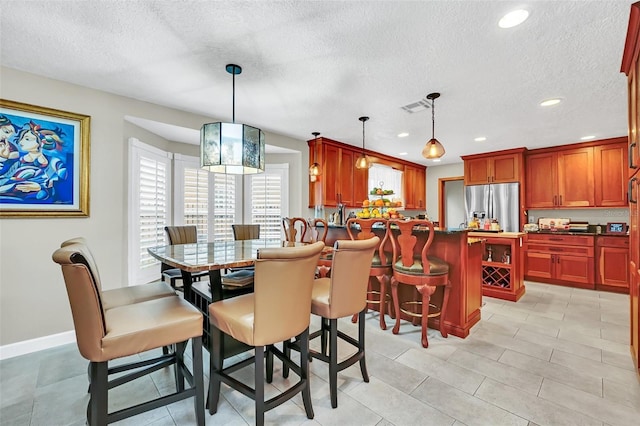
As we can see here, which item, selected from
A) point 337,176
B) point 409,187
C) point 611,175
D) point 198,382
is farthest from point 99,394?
point 611,175

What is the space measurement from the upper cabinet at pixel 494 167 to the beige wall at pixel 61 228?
5.69 metres

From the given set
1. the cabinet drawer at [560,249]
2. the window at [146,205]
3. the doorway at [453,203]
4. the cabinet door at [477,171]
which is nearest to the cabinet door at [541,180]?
the cabinet door at [477,171]

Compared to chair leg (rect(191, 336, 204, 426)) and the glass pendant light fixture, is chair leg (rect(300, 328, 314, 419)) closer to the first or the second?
chair leg (rect(191, 336, 204, 426))

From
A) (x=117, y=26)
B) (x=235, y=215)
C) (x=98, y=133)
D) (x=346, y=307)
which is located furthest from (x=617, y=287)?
(x=98, y=133)

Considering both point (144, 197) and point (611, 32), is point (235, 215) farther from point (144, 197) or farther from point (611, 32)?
point (611, 32)

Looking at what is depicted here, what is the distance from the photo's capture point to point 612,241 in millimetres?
4414

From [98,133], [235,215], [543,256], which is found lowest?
[543,256]

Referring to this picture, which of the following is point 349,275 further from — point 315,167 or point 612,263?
point 612,263

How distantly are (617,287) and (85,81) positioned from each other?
747 cm

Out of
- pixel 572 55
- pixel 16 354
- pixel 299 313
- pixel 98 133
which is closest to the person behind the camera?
pixel 299 313

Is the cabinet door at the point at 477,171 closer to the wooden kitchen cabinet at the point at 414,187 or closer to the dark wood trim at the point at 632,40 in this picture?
the wooden kitchen cabinet at the point at 414,187

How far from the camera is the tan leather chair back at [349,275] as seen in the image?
5.61 ft

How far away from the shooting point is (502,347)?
2.55 meters

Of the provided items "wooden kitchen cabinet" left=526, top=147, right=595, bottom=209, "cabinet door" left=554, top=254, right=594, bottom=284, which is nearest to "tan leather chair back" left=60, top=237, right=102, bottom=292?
"cabinet door" left=554, top=254, right=594, bottom=284
